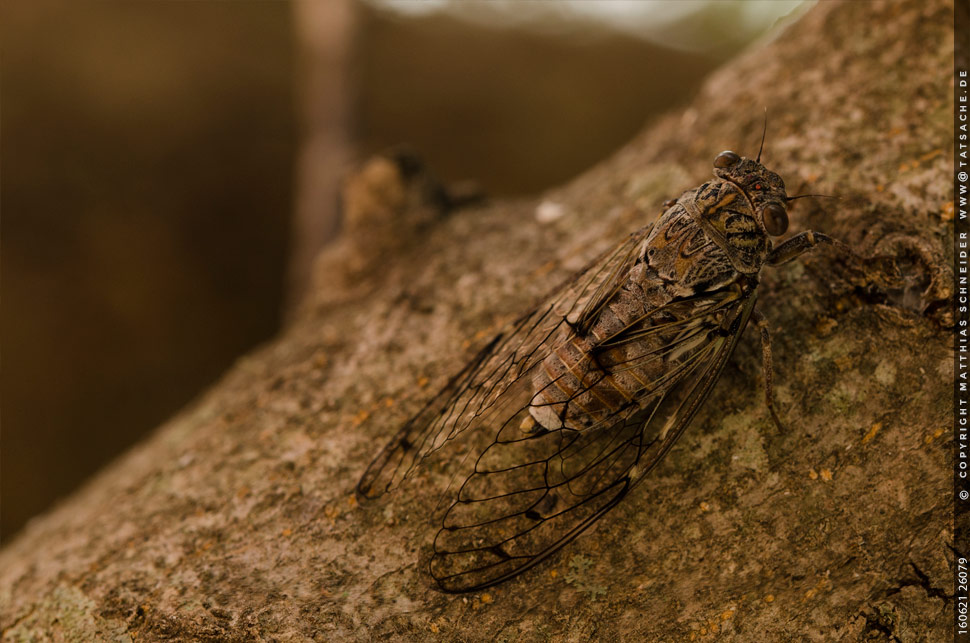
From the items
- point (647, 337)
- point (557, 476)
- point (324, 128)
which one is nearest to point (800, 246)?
point (647, 337)

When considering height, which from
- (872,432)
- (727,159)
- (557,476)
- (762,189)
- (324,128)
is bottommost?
(872,432)

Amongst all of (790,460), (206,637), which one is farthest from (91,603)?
(790,460)

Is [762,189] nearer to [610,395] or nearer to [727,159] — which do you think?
[727,159]

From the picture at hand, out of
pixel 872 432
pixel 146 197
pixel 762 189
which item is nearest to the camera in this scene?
pixel 872 432

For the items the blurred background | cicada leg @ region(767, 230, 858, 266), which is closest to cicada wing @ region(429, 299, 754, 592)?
cicada leg @ region(767, 230, 858, 266)

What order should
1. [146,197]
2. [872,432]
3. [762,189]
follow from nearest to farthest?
[872,432], [762,189], [146,197]

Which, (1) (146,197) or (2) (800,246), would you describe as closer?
(2) (800,246)

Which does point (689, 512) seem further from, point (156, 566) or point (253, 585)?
point (156, 566)

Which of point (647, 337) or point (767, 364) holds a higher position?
point (647, 337)
